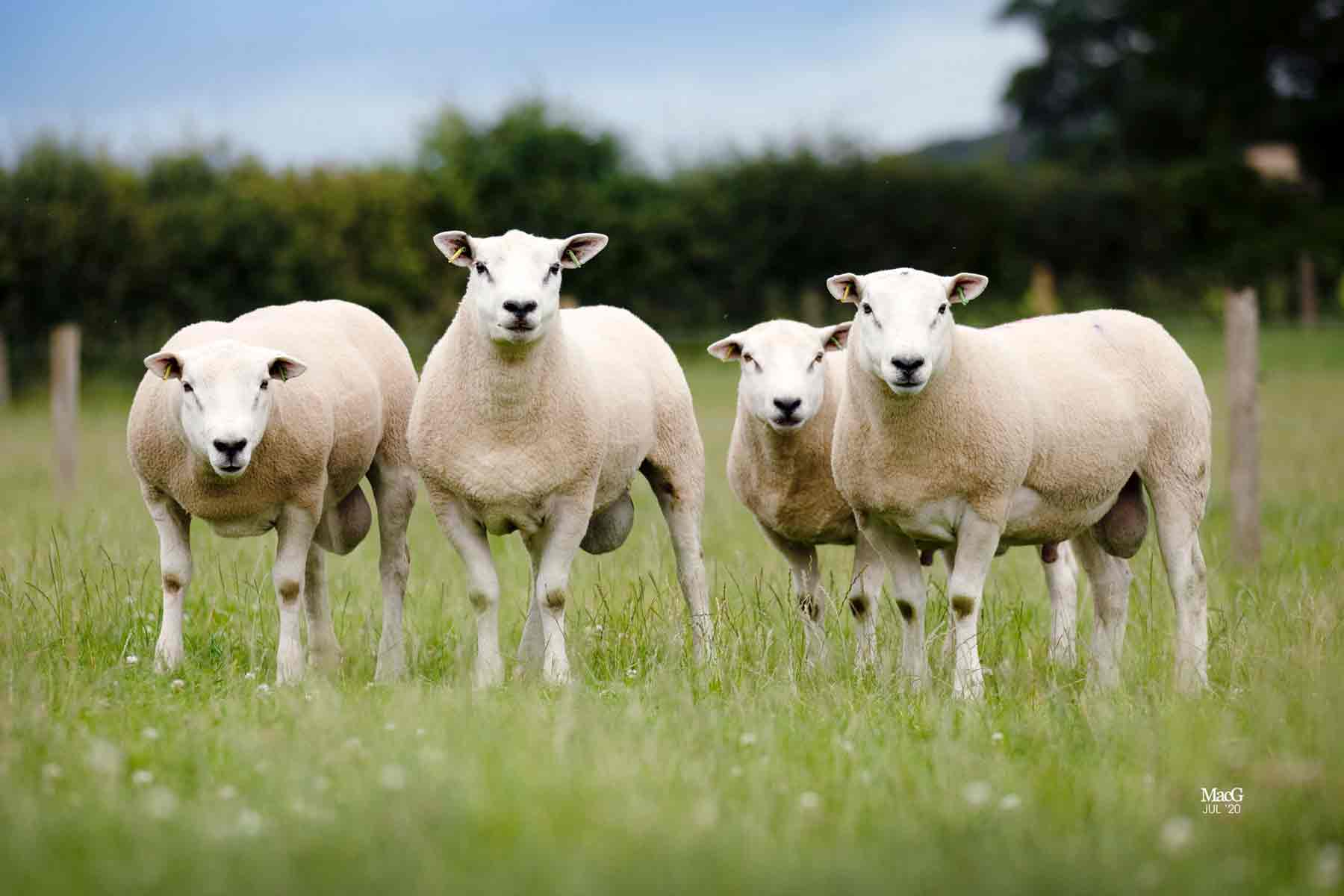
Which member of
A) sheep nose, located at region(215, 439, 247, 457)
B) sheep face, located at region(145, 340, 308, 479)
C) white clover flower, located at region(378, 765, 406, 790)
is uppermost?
sheep face, located at region(145, 340, 308, 479)

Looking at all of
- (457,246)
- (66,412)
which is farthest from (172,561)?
(66,412)

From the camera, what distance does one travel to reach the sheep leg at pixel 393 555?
6.08 meters

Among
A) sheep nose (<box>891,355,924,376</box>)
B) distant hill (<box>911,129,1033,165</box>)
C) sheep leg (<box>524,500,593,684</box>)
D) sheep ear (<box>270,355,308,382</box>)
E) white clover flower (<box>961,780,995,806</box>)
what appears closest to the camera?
white clover flower (<box>961,780,995,806</box>)

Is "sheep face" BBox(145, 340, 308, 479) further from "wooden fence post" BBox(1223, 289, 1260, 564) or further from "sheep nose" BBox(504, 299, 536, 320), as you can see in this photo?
"wooden fence post" BBox(1223, 289, 1260, 564)

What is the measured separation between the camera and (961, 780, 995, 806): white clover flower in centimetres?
343

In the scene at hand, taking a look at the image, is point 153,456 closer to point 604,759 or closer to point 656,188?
point 604,759

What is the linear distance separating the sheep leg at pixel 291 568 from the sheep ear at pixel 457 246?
1.23 m

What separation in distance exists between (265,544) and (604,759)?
485cm

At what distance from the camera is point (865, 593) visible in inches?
245

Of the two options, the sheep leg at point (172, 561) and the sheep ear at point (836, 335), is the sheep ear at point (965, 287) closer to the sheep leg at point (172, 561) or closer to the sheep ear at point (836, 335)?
the sheep ear at point (836, 335)

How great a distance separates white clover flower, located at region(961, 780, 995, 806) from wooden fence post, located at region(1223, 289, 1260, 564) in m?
5.36

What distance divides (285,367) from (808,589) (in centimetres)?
251

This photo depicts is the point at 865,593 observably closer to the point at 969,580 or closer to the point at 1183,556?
the point at 969,580

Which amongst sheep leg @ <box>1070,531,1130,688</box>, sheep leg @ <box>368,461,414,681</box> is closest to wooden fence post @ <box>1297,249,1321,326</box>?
sheep leg @ <box>1070,531,1130,688</box>
